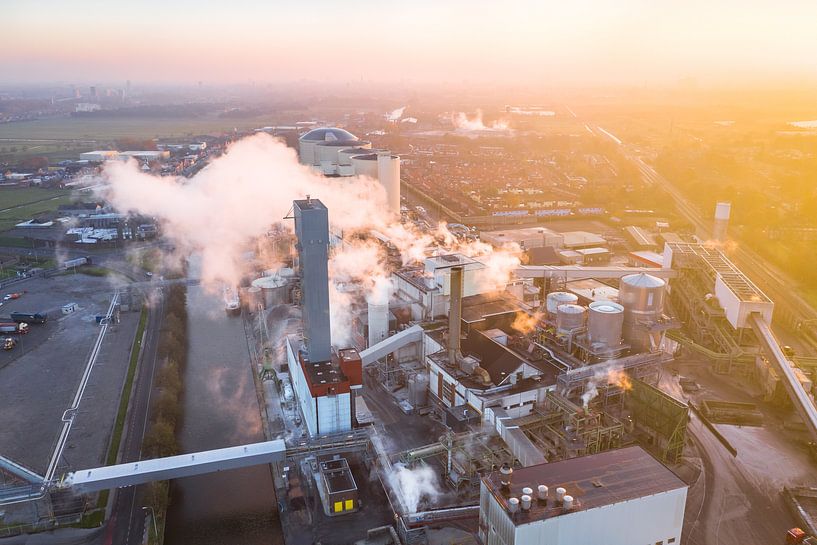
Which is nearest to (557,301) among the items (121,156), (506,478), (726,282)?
(726,282)

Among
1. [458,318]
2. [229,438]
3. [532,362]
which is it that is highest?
[458,318]

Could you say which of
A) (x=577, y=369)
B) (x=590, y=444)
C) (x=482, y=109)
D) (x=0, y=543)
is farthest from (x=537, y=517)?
(x=482, y=109)

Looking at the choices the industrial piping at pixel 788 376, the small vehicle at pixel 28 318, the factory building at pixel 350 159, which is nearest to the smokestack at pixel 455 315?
the industrial piping at pixel 788 376

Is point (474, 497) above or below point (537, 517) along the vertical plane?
below

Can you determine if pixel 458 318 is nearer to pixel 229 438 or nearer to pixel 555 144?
pixel 229 438

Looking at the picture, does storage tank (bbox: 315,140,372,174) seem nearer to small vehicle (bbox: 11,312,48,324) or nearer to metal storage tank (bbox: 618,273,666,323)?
small vehicle (bbox: 11,312,48,324)

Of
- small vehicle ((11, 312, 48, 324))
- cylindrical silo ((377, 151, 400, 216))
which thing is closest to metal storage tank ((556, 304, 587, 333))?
cylindrical silo ((377, 151, 400, 216))
